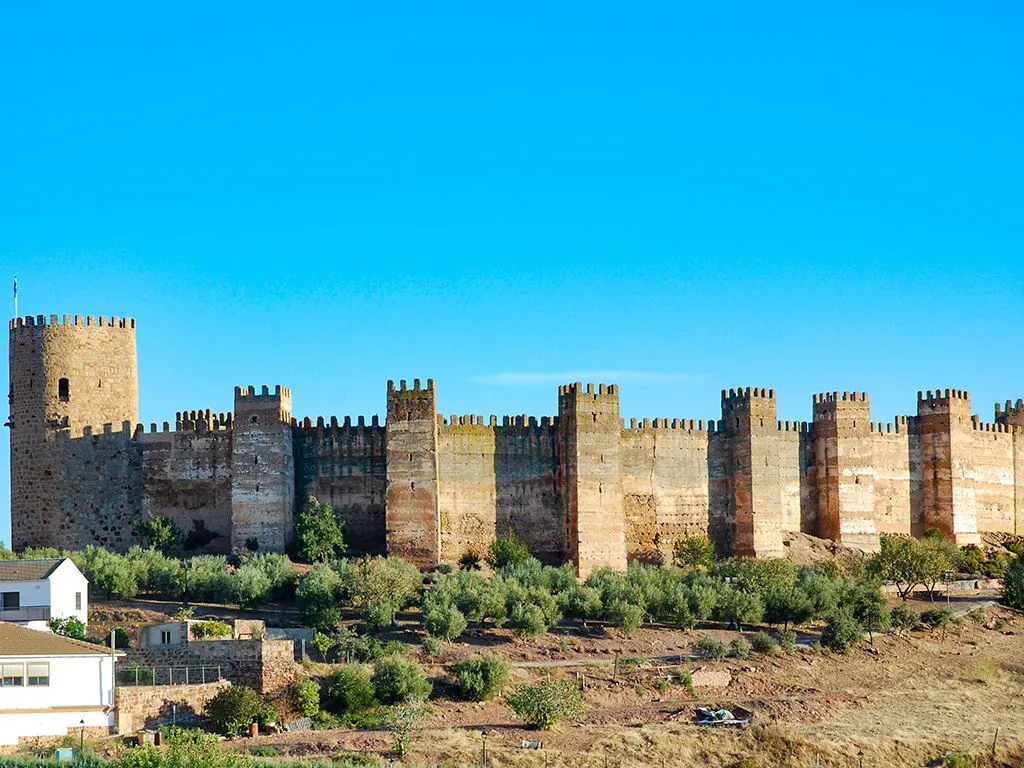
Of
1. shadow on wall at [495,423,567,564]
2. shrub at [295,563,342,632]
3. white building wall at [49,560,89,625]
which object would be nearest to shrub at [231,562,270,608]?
shrub at [295,563,342,632]

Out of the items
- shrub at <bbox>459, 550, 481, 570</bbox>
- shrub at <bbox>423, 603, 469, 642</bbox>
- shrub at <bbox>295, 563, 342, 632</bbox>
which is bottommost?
shrub at <bbox>423, 603, 469, 642</bbox>

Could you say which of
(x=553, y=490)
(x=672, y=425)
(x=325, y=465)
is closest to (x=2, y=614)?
(x=325, y=465)

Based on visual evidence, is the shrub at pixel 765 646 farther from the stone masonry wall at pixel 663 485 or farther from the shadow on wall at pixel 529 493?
the stone masonry wall at pixel 663 485

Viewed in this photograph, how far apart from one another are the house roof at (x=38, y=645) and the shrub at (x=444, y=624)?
26.7 ft

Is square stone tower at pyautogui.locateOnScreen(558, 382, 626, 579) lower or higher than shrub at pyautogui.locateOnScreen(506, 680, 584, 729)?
higher

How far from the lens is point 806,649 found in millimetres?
47438

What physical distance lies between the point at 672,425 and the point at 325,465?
422 inches

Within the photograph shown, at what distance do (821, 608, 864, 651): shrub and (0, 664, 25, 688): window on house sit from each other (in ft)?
65.6

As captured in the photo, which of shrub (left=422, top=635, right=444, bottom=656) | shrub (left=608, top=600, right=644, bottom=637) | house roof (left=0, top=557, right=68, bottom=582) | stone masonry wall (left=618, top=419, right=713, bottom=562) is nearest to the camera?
house roof (left=0, top=557, right=68, bottom=582)

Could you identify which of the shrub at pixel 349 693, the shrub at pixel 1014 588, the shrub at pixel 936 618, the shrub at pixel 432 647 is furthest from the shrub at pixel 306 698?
the shrub at pixel 1014 588

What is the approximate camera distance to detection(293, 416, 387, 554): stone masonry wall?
5544cm

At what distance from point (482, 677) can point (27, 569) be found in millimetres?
11119

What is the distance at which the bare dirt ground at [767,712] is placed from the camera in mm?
38125

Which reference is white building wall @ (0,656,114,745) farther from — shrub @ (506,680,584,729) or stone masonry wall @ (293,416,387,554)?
stone masonry wall @ (293,416,387,554)
